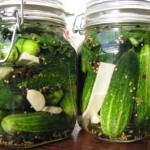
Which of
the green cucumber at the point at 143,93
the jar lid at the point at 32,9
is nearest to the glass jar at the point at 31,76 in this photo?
the jar lid at the point at 32,9

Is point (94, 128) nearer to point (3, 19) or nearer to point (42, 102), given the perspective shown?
point (42, 102)

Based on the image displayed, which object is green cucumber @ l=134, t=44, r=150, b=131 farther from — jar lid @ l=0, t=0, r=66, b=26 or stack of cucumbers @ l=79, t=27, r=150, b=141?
jar lid @ l=0, t=0, r=66, b=26

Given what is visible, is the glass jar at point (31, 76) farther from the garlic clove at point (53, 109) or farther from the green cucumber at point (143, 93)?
the green cucumber at point (143, 93)

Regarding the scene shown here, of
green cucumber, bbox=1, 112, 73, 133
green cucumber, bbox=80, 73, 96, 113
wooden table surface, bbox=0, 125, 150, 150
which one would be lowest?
wooden table surface, bbox=0, 125, 150, 150

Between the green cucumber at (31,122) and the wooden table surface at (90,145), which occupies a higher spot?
the green cucumber at (31,122)

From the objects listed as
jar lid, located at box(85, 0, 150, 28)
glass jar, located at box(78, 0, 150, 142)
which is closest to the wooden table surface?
glass jar, located at box(78, 0, 150, 142)

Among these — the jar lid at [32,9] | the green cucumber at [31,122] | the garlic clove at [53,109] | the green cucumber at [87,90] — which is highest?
the jar lid at [32,9]
